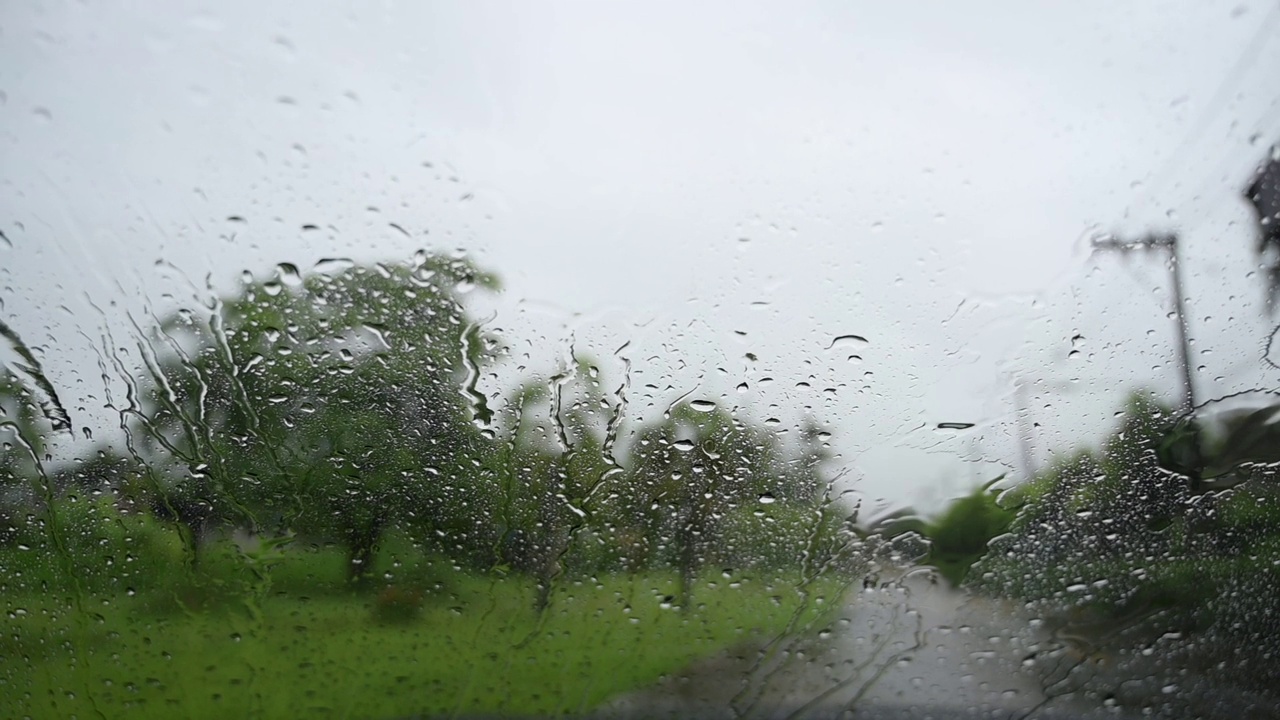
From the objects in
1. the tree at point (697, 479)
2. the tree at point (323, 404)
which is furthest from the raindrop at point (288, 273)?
the tree at point (697, 479)

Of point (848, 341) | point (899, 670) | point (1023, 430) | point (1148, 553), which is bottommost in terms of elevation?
point (899, 670)

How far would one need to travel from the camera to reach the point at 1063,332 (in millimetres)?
2762

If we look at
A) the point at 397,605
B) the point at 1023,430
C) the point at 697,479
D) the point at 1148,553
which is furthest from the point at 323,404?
the point at 1148,553

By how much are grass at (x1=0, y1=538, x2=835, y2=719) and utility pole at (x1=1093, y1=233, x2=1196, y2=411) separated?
145 cm

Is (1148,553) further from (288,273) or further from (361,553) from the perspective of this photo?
(288,273)

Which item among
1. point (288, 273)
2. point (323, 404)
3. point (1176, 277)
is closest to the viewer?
point (288, 273)

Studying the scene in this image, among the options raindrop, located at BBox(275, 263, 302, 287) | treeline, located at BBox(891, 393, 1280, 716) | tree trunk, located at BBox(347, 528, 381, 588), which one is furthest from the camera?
treeline, located at BBox(891, 393, 1280, 716)

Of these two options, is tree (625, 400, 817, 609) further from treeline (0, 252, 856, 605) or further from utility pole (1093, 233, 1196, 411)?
utility pole (1093, 233, 1196, 411)

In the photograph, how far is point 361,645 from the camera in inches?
105

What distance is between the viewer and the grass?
265cm

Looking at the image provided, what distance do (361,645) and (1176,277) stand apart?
281 cm

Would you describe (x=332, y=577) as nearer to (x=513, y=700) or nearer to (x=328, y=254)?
(x=513, y=700)

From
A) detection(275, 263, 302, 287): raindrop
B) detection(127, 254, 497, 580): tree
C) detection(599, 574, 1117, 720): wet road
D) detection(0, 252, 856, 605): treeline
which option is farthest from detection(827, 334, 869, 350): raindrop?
detection(275, 263, 302, 287): raindrop

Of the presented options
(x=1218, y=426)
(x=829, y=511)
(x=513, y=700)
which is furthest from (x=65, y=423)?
(x=1218, y=426)
